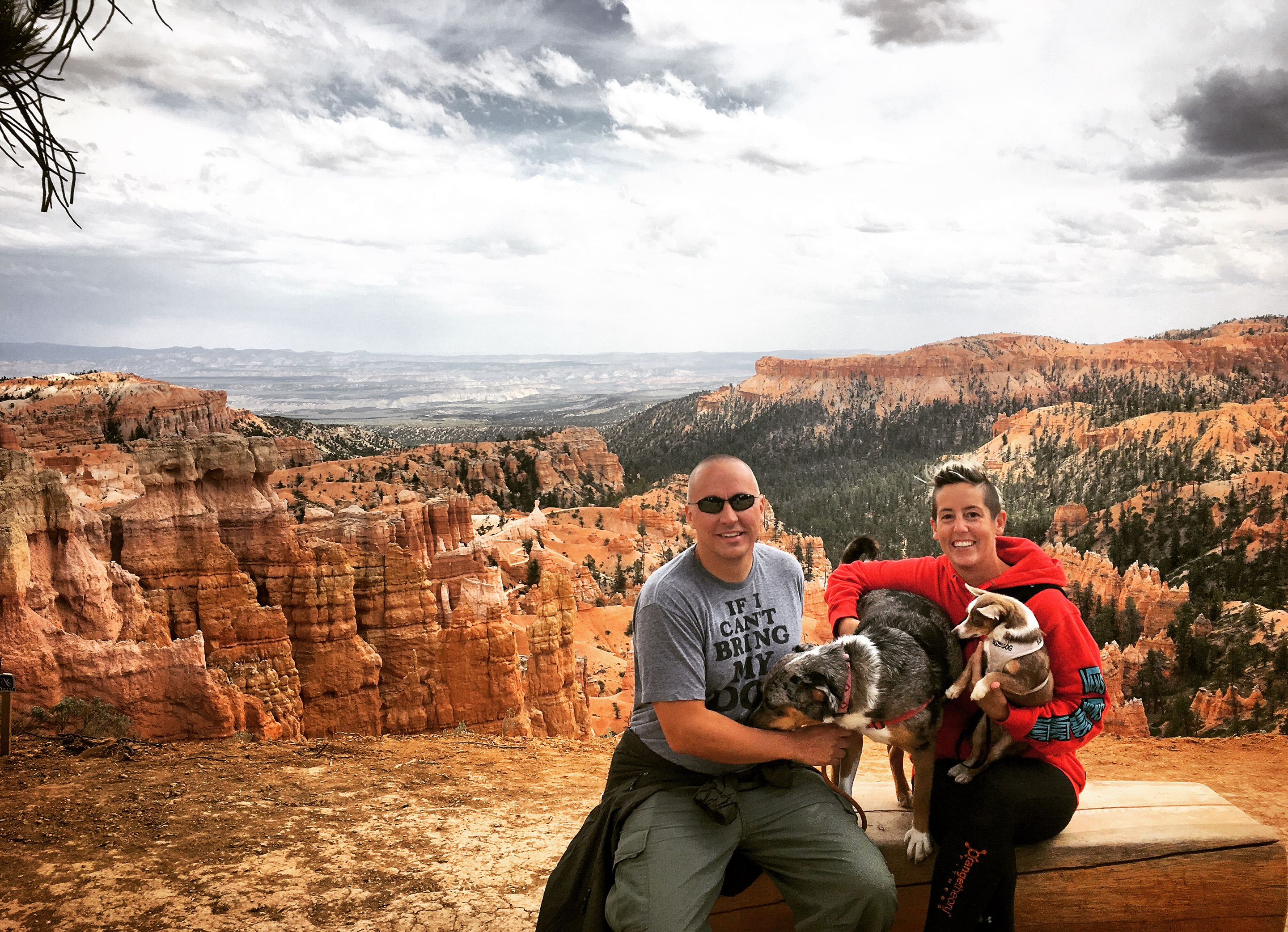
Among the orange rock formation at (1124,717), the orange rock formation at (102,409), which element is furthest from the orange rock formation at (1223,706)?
the orange rock formation at (102,409)

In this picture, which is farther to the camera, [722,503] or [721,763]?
[721,763]

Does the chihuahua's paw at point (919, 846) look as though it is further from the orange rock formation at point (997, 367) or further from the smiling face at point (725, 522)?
the orange rock formation at point (997, 367)

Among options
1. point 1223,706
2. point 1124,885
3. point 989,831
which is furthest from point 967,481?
point 1223,706

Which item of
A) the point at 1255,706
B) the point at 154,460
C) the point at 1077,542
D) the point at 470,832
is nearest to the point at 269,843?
the point at 470,832

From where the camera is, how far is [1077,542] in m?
54.8

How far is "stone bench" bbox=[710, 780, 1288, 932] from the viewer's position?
369cm

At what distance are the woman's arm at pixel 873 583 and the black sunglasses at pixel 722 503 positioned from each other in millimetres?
834

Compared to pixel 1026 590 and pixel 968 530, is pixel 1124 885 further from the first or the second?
pixel 968 530

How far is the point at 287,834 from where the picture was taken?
19.2 feet

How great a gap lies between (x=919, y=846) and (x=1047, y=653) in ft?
3.55

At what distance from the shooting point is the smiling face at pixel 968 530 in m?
3.68

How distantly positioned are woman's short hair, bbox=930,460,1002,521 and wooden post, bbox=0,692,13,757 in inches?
304

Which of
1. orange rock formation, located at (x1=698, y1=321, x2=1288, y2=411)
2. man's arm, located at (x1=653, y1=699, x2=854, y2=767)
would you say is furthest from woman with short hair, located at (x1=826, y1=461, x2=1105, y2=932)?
orange rock formation, located at (x1=698, y1=321, x2=1288, y2=411)

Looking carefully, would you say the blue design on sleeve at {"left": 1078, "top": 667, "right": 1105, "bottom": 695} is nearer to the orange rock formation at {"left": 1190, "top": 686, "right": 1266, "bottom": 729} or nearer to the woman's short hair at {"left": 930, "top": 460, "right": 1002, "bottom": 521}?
the woman's short hair at {"left": 930, "top": 460, "right": 1002, "bottom": 521}
